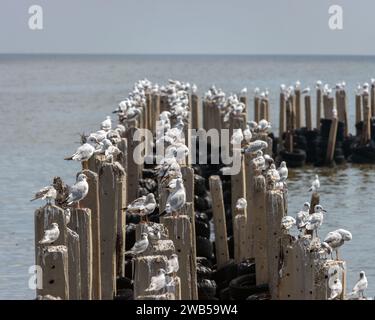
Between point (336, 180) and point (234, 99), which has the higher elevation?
point (234, 99)

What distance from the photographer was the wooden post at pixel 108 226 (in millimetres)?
13391

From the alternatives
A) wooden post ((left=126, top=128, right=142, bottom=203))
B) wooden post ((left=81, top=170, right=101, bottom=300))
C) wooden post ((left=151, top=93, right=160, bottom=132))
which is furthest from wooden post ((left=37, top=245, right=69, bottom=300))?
wooden post ((left=151, top=93, right=160, bottom=132))

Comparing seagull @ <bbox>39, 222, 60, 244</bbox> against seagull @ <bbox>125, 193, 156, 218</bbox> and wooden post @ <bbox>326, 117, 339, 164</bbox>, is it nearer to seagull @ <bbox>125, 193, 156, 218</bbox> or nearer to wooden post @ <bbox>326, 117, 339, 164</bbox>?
seagull @ <bbox>125, 193, 156, 218</bbox>

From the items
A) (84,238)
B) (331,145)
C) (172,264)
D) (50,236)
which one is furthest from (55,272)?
(331,145)

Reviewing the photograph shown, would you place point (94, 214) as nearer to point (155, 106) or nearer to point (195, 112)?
point (155, 106)

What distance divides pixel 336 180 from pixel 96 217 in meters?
16.5

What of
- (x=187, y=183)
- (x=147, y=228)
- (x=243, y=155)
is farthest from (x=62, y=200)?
(x=243, y=155)

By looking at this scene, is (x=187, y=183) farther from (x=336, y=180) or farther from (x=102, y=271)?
(x=336, y=180)

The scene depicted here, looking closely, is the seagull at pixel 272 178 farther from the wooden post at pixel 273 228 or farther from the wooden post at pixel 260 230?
the wooden post at pixel 273 228

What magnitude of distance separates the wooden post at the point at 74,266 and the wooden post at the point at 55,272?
23.3 inches

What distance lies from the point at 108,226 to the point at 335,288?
3645 mm

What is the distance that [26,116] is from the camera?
53656 millimetres

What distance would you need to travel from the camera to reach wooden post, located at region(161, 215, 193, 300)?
1180 cm
